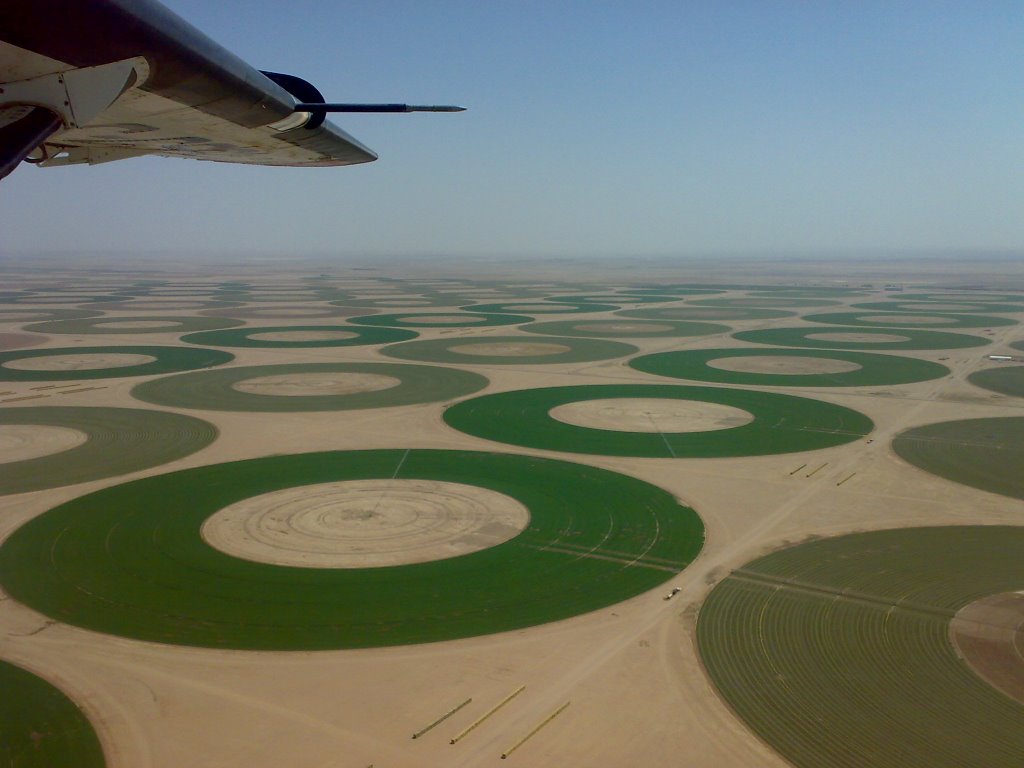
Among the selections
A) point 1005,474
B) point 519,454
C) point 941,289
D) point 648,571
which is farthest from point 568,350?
point 941,289

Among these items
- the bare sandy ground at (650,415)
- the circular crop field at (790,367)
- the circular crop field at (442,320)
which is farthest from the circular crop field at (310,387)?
the circular crop field at (442,320)

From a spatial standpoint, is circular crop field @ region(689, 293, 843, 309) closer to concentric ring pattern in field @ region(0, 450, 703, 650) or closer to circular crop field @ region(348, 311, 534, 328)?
circular crop field @ region(348, 311, 534, 328)

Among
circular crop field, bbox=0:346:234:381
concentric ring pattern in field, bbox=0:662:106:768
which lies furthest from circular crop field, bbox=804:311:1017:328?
concentric ring pattern in field, bbox=0:662:106:768

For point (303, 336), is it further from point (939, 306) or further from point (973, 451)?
point (939, 306)

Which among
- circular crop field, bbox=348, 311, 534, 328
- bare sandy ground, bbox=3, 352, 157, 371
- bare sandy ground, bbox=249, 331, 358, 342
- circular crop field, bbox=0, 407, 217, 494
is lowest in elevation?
circular crop field, bbox=0, 407, 217, 494

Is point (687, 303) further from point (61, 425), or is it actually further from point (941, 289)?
point (61, 425)

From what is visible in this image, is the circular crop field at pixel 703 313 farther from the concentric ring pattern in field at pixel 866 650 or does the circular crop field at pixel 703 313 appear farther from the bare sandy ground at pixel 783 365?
the concentric ring pattern in field at pixel 866 650

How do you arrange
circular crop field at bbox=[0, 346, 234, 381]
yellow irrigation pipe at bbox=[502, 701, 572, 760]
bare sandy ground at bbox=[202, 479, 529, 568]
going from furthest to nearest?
circular crop field at bbox=[0, 346, 234, 381], bare sandy ground at bbox=[202, 479, 529, 568], yellow irrigation pipe at bbox=[502, 701, 572, 760]

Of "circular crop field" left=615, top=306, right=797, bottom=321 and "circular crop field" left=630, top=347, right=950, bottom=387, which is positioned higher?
"circular crop field" left=615, top=306, right=797, bottom=321
